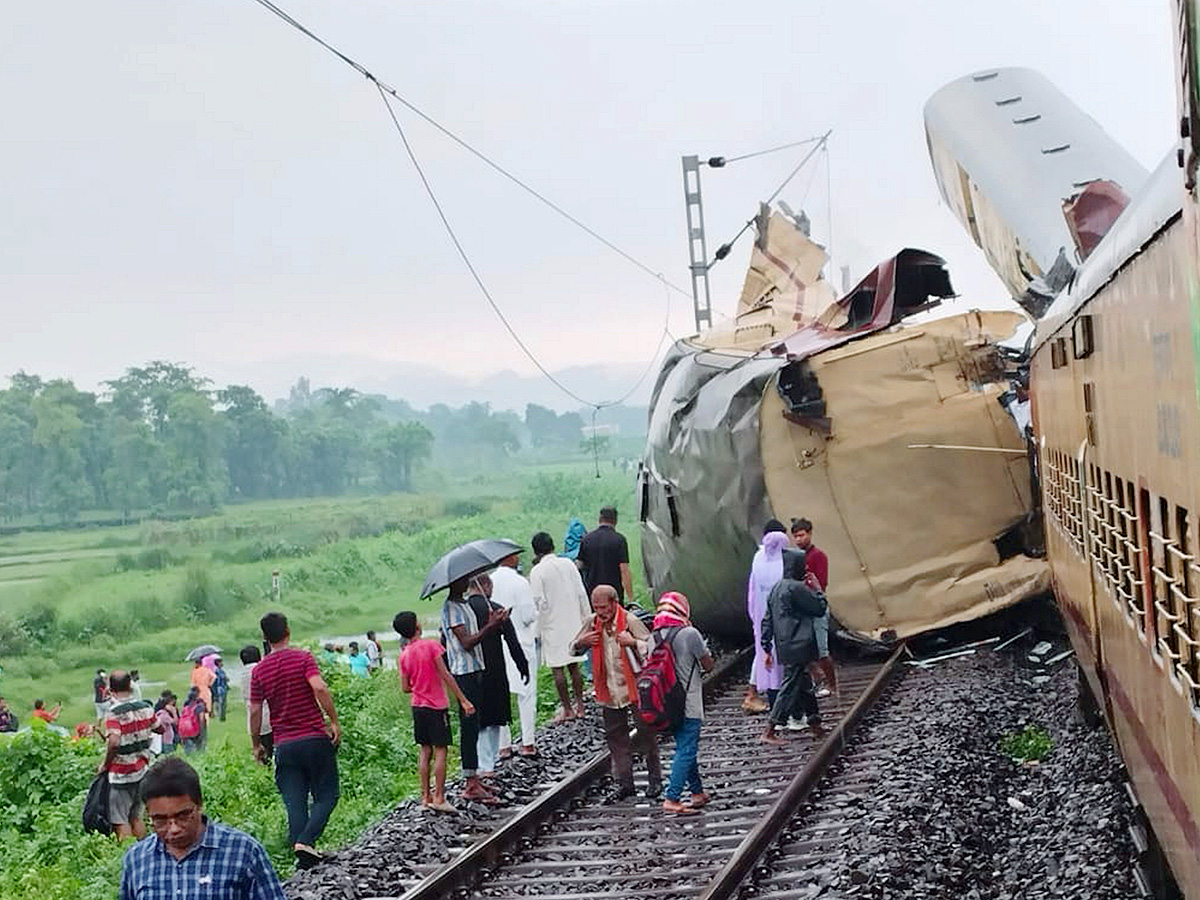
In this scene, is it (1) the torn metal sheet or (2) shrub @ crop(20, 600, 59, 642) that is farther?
(2) shrub @ crop(20, 600, 59, 642)

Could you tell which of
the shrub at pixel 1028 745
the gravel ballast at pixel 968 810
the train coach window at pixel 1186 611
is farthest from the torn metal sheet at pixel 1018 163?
the train coach window at pixel 1186 611

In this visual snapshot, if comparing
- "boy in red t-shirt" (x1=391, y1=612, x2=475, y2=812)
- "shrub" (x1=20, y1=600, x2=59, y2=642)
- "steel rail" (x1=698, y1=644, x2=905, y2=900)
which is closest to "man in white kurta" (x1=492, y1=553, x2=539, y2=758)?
"boy in red t-shirt" (x1=391, y1=612, x2=475, y2=812)

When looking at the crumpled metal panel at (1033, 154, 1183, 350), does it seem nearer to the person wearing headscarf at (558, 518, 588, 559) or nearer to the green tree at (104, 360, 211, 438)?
the person wearing headscarf at (558, 518, 588, 559)

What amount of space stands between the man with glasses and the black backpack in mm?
7406

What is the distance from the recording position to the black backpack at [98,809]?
37.0ft

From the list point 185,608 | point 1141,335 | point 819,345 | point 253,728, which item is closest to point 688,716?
point 253,728

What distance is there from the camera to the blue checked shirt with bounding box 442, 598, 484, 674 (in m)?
11.0

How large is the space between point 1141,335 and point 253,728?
650cm

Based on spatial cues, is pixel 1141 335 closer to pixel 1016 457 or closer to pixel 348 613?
pixel 1016 457

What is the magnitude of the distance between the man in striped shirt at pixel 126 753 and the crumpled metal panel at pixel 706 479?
7257 millimetres

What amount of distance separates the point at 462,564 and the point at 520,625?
2034 mm

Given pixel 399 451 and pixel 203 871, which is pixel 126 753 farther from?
pixel 399 451

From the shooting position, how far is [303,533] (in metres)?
50.3

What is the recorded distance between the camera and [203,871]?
13.8 feet
